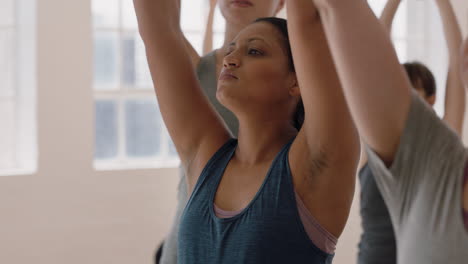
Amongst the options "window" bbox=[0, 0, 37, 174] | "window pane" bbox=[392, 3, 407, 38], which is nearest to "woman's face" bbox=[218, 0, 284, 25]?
"window" bbox=[0, 0, 37, 174]

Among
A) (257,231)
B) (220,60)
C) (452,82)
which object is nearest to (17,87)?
(220,60)

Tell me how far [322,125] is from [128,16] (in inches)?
134

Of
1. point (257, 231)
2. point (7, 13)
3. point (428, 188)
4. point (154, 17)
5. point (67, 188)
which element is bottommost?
point (67, 188)

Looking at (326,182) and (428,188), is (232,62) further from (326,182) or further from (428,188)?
(428,188)

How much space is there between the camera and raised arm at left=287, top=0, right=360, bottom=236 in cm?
118

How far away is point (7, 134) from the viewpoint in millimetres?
4117

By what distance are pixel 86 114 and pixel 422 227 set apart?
312 cm

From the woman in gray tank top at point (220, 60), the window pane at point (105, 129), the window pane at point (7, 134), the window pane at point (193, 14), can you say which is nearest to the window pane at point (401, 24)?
the window pane at point (193, 14)

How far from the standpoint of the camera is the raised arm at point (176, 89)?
1452 mm

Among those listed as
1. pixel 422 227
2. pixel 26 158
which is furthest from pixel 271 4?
pixel 26 158

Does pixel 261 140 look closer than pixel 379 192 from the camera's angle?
Yes

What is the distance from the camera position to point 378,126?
3.39 feet

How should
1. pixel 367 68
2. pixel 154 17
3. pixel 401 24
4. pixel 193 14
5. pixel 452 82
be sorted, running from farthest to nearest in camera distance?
pixel 401 24, pixel 193 14, pixel 452 82, pixel 154 17, pixel 367 68

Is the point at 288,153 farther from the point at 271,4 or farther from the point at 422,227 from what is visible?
the point at 271,4
